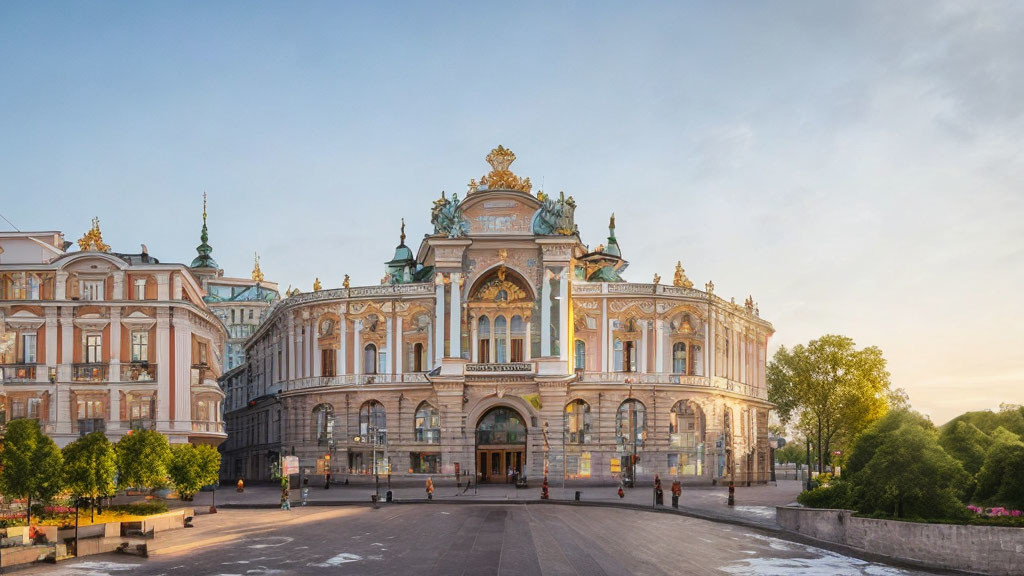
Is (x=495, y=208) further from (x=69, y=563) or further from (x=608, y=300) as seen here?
(x=69, y=563)

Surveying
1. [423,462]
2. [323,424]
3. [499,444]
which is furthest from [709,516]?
[323,424]

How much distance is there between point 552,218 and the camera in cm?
8812

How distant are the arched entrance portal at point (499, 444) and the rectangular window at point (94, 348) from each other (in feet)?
102

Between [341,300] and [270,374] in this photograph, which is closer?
[341,300]

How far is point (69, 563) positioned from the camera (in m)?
37.0

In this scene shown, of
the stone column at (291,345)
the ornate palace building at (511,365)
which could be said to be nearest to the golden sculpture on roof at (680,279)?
the ornate palace building at (511,365)

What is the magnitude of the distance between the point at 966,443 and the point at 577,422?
42708 millimetres

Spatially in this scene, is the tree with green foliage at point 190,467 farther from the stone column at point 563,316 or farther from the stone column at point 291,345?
the stone column at point 291,345

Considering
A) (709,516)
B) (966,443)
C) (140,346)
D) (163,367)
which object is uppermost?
(140,346)

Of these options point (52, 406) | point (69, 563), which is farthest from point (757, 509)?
point (52, 406)

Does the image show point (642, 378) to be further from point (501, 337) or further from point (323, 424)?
point (323, 424)

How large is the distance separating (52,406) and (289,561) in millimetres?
37738

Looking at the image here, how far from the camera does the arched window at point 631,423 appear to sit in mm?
86812

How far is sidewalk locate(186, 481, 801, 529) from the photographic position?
5922cm
